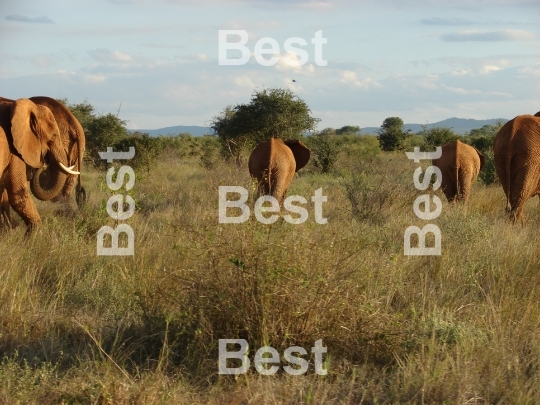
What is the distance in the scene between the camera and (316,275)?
199 inches

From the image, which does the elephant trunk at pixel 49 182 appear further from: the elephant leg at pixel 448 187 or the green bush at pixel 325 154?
the green bush at pixel 325 154

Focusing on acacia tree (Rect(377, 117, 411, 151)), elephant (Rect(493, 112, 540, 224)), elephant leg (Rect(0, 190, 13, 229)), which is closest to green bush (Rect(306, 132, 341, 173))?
acacia tree (Rect(377, 117, 411, 151))

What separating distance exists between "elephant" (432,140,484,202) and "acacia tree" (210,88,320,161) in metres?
10.9

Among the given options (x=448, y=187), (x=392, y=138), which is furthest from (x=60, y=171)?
(x=392, y=138)

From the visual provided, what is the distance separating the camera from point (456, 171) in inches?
491

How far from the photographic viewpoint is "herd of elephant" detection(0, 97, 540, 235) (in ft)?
29.3

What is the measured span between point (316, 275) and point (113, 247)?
11.6 feet

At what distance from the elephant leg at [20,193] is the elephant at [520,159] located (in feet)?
20.4

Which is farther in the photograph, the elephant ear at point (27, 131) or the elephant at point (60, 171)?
the elephant at point (60, 171)

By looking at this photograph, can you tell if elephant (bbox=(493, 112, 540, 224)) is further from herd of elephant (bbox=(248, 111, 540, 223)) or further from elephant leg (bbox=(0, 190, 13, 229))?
elephant leg (bbox=(0, 190, 13, 229))

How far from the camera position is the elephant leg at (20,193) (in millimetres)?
8945

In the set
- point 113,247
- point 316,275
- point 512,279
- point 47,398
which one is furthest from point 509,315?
point 113,247

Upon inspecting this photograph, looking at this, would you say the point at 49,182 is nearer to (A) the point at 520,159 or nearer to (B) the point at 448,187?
(A) the point at 520,159

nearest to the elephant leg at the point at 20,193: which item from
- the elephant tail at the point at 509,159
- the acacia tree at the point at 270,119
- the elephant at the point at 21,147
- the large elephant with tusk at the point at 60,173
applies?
the elephant at the point at 21,147
